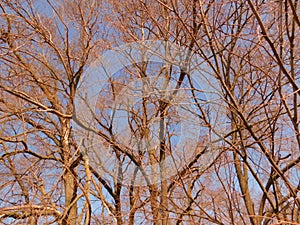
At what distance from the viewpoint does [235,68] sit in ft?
8.89

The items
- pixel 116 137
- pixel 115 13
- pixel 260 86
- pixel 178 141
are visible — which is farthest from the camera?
pixel 116 137

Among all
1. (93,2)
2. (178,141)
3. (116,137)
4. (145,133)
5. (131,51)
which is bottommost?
(178,141)

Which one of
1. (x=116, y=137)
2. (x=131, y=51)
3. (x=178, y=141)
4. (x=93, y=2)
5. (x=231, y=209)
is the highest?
(x=93, y=2)

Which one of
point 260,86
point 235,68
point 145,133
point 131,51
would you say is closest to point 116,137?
point 145,133

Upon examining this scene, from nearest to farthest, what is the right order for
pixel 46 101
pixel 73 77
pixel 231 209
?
pixel 231 209
pixel 73 77
pixel 46 101

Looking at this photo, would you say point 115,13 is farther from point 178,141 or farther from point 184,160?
point 184,160

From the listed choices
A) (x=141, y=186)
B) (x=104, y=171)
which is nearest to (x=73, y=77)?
(x=104, y=171)

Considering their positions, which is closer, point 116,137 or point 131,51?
point 131,51

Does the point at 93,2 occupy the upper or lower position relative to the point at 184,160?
upper

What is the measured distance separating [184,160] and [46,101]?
3176 mm

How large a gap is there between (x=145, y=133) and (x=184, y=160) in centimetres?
98

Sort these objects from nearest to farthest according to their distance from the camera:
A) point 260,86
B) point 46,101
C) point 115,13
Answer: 1. point 260,86
2. point 115,13
3. point 46,101

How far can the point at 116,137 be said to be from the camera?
3.73 m

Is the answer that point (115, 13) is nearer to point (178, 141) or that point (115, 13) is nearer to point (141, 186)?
point (178, 141)
